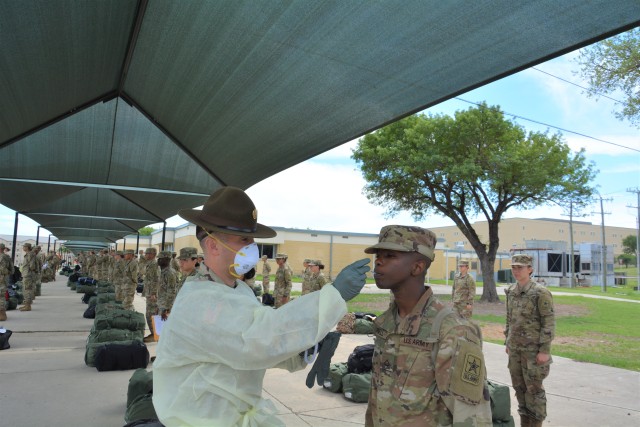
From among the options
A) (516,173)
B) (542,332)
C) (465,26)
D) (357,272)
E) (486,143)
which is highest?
(486,143)

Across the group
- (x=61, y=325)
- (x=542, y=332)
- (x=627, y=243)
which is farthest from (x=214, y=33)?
(x=627, y=243)

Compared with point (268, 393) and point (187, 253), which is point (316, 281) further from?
point (268, 393)

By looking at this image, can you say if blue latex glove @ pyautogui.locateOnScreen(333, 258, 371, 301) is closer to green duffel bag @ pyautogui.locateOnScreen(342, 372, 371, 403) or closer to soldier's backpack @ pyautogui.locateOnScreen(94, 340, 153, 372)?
green duffel bag @ pyautogui.locateOnScreen(342, 372, 371, 403)

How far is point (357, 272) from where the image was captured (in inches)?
65.1

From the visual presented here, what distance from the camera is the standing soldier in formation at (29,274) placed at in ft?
46.9

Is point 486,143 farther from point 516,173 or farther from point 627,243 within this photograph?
point 627,243

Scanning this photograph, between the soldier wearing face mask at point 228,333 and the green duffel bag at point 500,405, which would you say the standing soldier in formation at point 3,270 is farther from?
the soldier wearing face mask at point 228,333

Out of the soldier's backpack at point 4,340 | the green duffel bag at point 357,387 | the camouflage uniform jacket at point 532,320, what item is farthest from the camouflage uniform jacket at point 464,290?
the soldier's backpack at point 4,340

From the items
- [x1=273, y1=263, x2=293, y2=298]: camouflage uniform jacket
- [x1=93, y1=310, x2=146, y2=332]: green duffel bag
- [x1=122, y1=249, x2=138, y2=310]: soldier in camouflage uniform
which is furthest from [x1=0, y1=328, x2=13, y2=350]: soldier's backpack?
[x1=273, y1=263, x2=293, y2=298]: camouflage uniform jacket

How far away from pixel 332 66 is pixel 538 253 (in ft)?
149

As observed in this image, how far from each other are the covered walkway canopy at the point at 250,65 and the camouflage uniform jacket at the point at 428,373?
167 cm

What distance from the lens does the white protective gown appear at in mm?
1454

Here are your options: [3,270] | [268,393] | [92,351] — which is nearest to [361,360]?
[268,393]

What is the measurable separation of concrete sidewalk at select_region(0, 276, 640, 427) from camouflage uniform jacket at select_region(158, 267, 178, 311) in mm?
968
